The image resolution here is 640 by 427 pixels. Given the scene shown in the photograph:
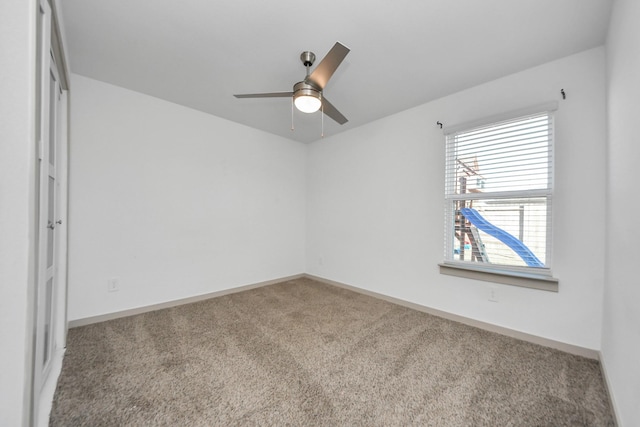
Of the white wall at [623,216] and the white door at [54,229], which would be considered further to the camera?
the white door at [54,229]

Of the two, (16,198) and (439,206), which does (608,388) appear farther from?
(16,198)

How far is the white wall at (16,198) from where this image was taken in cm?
81

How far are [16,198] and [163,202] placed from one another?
7.07 ft

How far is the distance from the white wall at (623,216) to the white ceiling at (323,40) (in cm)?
42

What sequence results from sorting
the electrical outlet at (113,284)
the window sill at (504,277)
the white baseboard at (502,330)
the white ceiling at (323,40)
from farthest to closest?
the electrical outlet at (113,284) < the window sill at (504,277) < the white baseboard at (502,330) < the white ceiling at (323,40)

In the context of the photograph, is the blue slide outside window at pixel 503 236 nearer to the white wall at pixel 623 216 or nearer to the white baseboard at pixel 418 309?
the white wall at pixel 623 216

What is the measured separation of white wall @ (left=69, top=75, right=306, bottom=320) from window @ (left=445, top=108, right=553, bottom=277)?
253cm

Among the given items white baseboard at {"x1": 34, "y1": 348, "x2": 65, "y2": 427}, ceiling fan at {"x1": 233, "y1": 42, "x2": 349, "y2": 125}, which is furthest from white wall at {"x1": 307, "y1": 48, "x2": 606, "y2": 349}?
white baseboard at {"x1": 34, "y1": 348, "x2": 65, "y2": 427}

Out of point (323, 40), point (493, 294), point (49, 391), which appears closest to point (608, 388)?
point (493, 294)

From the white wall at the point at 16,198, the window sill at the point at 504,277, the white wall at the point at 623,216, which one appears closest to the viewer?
the white wall at the point at 16,198

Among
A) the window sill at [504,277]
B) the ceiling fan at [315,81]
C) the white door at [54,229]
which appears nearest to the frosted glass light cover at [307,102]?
the ceiling fan at [315,81]

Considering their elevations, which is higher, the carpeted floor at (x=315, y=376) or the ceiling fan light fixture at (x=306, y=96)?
the ceiling fan light fixture at (x=306, y=96)

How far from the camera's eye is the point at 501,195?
2.29 m

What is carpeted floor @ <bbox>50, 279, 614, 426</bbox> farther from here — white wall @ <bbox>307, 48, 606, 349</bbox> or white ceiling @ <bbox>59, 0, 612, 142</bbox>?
white ceiling @ <bbox>59, 0, 612, 142</bbox>
